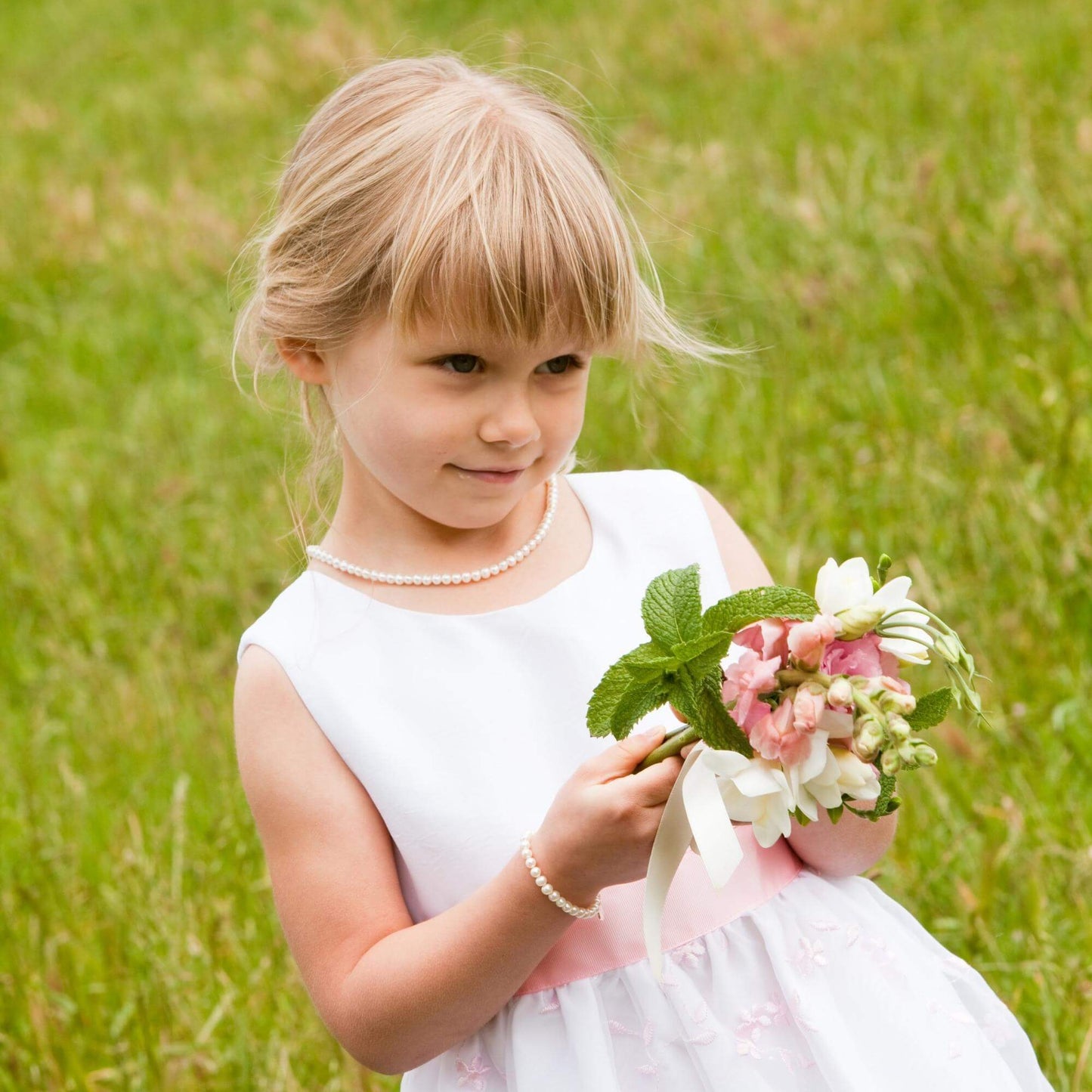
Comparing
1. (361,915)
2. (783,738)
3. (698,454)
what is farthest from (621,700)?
(698,454)

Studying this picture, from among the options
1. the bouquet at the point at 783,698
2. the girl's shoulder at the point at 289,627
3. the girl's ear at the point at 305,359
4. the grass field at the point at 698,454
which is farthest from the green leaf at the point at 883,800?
the grass field at the point at 698,454

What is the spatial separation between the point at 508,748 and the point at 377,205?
68 centimetres

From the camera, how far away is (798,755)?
1.36m

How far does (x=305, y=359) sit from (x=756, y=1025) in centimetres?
100

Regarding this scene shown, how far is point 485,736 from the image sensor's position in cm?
183

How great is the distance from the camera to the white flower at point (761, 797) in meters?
1.37

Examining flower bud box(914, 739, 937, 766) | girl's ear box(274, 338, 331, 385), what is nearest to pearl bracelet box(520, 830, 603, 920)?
flower bud box(914, 739, 937, 766)

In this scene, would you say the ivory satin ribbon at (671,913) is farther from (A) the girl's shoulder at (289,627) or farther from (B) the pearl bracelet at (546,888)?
(A) the girl's shoulder at (289,627)

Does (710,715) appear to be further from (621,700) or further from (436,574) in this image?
(436,574)

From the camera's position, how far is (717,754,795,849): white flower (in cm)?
137

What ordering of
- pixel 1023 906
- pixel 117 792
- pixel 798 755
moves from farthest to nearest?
pixel 117 792
pixel 1023 906
pixel 798 755

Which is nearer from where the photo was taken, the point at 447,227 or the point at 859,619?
the point at 859,619

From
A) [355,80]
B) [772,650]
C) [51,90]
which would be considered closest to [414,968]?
[772,650]

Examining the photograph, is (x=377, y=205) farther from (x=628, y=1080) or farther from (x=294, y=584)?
(x=628, y=1080)
